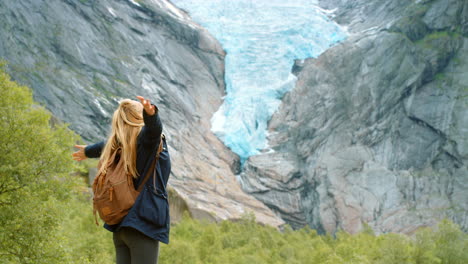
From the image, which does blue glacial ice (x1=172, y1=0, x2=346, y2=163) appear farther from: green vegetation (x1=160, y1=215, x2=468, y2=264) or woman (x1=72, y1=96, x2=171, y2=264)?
woman (x1=72, y1=96, x2=171, y2=264)

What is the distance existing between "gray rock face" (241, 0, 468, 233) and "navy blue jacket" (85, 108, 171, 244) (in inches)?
1697

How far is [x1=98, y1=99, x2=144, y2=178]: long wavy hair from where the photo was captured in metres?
3.55

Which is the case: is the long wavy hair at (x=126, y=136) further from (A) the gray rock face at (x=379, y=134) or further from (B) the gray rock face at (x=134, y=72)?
(A) the gray rock face at (x=379, y=134)

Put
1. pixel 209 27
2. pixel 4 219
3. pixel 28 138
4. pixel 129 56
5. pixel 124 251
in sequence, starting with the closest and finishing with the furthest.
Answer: pixel 124 251 < pixel 4 219 < pixel 28 138 < pixel 129 56 < pixel 209 27

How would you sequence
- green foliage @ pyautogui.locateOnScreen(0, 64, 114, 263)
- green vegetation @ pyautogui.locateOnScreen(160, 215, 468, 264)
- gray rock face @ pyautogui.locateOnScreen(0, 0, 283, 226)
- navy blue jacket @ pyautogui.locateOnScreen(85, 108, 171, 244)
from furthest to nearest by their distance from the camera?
gray rock face @ pyautogui.locateOnScreen(0, 0, 283, 226), green vegetation @ pyautogui.locateOnScreen(160, 215, 468, 264), green foliage @ pyautogui.locateOnScreen(0, 64, 114, 263), navy blue jacket @ pyautogui.locateOnScreen(85, 108, 171, 244)

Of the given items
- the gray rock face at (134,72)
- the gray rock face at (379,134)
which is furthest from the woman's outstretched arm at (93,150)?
the gray rock face at (379,134)

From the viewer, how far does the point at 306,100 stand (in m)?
56.1

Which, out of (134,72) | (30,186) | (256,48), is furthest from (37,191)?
(256,48)

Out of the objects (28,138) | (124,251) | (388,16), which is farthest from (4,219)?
(388,16)

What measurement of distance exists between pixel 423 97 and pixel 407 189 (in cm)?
1106

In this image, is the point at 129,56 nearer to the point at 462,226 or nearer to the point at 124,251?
Answer: the point at 462,226

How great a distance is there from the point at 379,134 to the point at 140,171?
50017 millimetres

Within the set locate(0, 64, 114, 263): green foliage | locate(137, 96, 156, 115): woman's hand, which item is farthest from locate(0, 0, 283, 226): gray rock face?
locate(137, 96, 156, 115): woman's hand

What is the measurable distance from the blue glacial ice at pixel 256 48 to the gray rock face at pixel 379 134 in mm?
2243
